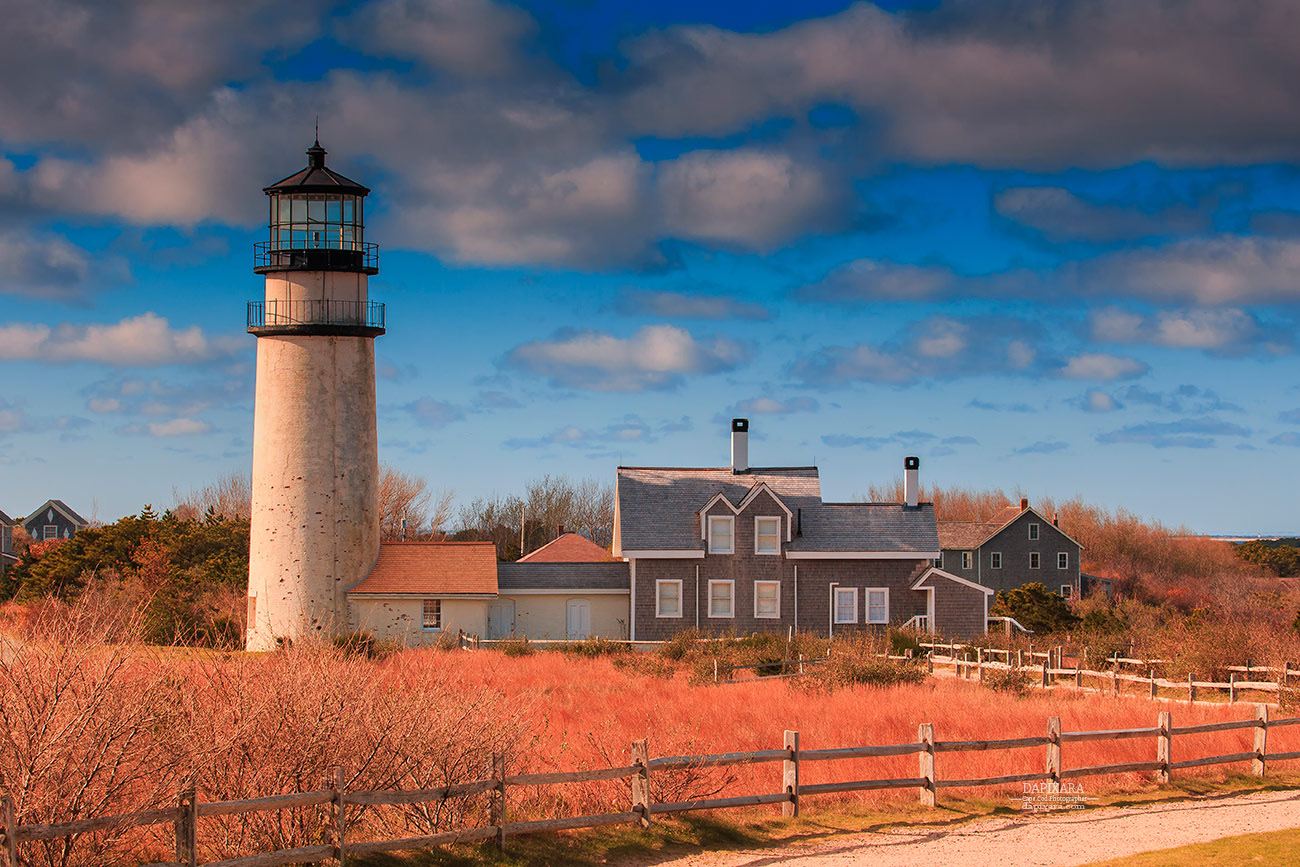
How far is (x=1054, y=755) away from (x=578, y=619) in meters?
25.1

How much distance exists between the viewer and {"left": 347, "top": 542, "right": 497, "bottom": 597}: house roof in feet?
124

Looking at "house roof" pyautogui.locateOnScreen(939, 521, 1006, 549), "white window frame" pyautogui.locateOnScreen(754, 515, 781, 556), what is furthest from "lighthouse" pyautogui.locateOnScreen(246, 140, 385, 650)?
"house roof" pyautogui.locateOnScreen(939, 521, 1006, 549)

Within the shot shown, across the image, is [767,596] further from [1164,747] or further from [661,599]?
[1164,747]

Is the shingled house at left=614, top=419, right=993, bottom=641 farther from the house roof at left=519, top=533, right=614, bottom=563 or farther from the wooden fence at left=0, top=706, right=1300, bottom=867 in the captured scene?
the wooden fence at left=0, top=706, right=1300, bottom=867

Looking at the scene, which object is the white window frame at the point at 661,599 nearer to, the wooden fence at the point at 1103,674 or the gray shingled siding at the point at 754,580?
the gray shingled siding at the point at 754,580

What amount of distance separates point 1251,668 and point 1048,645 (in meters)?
10.8

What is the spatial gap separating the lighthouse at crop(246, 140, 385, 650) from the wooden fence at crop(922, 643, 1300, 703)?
56.1 feet

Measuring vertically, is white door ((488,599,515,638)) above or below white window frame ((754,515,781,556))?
below

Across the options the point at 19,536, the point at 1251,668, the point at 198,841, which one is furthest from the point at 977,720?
the point at 19,536

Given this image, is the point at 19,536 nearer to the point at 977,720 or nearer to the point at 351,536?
the point at 351,536

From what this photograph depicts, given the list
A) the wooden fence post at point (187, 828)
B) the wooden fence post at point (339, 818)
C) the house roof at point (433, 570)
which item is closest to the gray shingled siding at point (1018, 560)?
the house roof at point (433, 570)

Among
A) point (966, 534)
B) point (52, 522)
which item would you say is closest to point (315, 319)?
point (966, 534)

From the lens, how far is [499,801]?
12508 mm

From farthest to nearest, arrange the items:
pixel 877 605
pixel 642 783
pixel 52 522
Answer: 1. pixel 52 522
2. pixel 877 605
3. pixel 642 783
